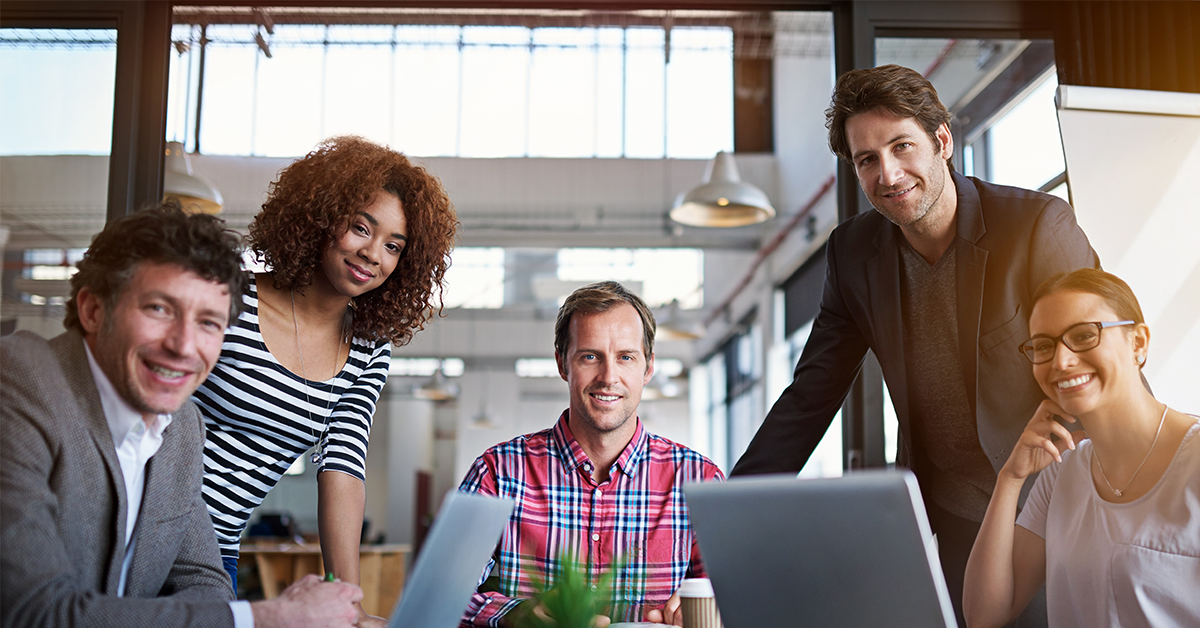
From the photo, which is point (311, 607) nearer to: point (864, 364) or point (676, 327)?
A: point (864, 364)

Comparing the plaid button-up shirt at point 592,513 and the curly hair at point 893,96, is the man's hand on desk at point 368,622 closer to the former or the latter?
the plaid button-up shirt at point 592,513

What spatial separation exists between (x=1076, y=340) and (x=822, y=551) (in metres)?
0.73

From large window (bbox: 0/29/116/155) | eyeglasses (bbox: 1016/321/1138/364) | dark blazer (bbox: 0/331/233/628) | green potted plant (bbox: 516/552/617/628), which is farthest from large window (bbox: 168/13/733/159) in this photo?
green potted plant (bbox: 516/552/617/628)

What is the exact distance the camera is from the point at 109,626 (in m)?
1.13

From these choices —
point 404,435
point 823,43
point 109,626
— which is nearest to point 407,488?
point 404,435

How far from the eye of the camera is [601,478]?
6.63ft

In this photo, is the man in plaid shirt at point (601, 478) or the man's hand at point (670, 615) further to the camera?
the man in plaid shirt at point (601, 478)

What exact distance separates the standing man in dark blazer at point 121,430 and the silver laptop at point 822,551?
55 cm

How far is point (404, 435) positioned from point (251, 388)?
15469mm

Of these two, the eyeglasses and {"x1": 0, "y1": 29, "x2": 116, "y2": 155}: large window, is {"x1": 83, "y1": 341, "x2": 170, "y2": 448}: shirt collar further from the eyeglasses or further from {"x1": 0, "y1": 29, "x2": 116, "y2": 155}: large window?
{"x1": 0, "y1": 29, "x2": 116, "y2": 155}: large window

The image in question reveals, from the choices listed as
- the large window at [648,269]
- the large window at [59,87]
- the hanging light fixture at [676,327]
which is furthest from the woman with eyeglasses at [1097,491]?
the large window at [648,269]

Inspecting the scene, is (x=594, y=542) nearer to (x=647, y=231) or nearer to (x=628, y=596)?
(x=628, y=596)

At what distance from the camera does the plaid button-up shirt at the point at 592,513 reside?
192 cm

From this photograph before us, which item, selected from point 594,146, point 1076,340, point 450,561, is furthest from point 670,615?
point 594,146
